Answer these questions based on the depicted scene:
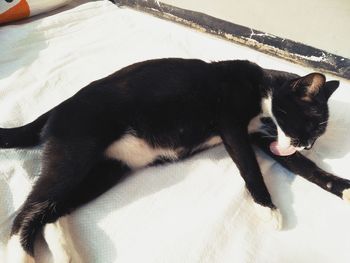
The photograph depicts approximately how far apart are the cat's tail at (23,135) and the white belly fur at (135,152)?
0.66 ft

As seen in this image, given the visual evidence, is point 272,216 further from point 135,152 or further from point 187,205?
point 135,152

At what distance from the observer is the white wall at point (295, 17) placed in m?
1.48

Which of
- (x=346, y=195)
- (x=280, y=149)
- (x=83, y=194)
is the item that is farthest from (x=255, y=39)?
(x=83, y=194)

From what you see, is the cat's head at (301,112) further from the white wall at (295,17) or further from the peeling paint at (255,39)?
the white wall at (295,17)

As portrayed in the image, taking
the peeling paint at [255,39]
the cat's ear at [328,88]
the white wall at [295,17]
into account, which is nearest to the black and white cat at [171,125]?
the cat's ear at [328,88]

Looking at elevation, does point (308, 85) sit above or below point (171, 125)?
above

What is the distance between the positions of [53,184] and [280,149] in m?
0.62

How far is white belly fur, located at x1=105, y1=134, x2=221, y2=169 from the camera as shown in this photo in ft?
3.16

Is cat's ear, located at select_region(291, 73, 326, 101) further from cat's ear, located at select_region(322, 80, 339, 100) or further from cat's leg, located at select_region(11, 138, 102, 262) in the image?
cat's leg, located at select_region(11, 138, 102, 262)

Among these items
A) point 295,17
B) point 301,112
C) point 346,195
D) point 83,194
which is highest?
point 295,17

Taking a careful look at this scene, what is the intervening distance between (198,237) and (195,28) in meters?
1.10

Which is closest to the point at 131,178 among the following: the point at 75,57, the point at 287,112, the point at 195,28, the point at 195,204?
the point at 195,204

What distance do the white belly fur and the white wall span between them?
0.76m

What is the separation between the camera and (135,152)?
100 centimetres
